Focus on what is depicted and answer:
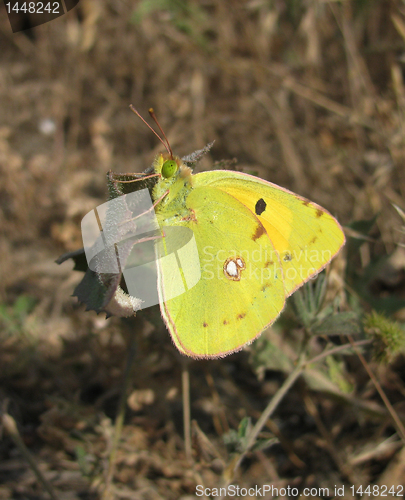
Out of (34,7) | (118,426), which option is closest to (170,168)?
(118,426)

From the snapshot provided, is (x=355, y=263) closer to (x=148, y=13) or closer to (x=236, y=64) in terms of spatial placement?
(x=236, y=64)

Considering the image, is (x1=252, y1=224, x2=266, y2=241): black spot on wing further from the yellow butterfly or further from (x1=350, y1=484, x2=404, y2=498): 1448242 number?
(x1=350, y1=484, x2=404, y2=498): 1448242 number

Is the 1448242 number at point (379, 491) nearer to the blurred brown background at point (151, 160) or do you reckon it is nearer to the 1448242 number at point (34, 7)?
the blurred brown background at point (151, 160)

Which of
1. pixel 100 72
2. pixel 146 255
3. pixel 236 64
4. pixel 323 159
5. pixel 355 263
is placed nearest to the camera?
pixel 146 255

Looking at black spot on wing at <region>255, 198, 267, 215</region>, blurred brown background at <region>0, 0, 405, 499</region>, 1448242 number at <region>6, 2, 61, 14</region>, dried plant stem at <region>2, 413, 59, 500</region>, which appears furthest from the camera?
1448242 number at <region>6, 2, 61, 14</region>

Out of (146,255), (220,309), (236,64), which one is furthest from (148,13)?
(220,309)

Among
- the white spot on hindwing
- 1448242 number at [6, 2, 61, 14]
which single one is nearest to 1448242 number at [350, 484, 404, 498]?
the white spot on hindwing

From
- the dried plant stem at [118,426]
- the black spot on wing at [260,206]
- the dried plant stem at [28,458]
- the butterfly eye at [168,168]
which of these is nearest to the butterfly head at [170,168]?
the butterfly eye at [168,168]
